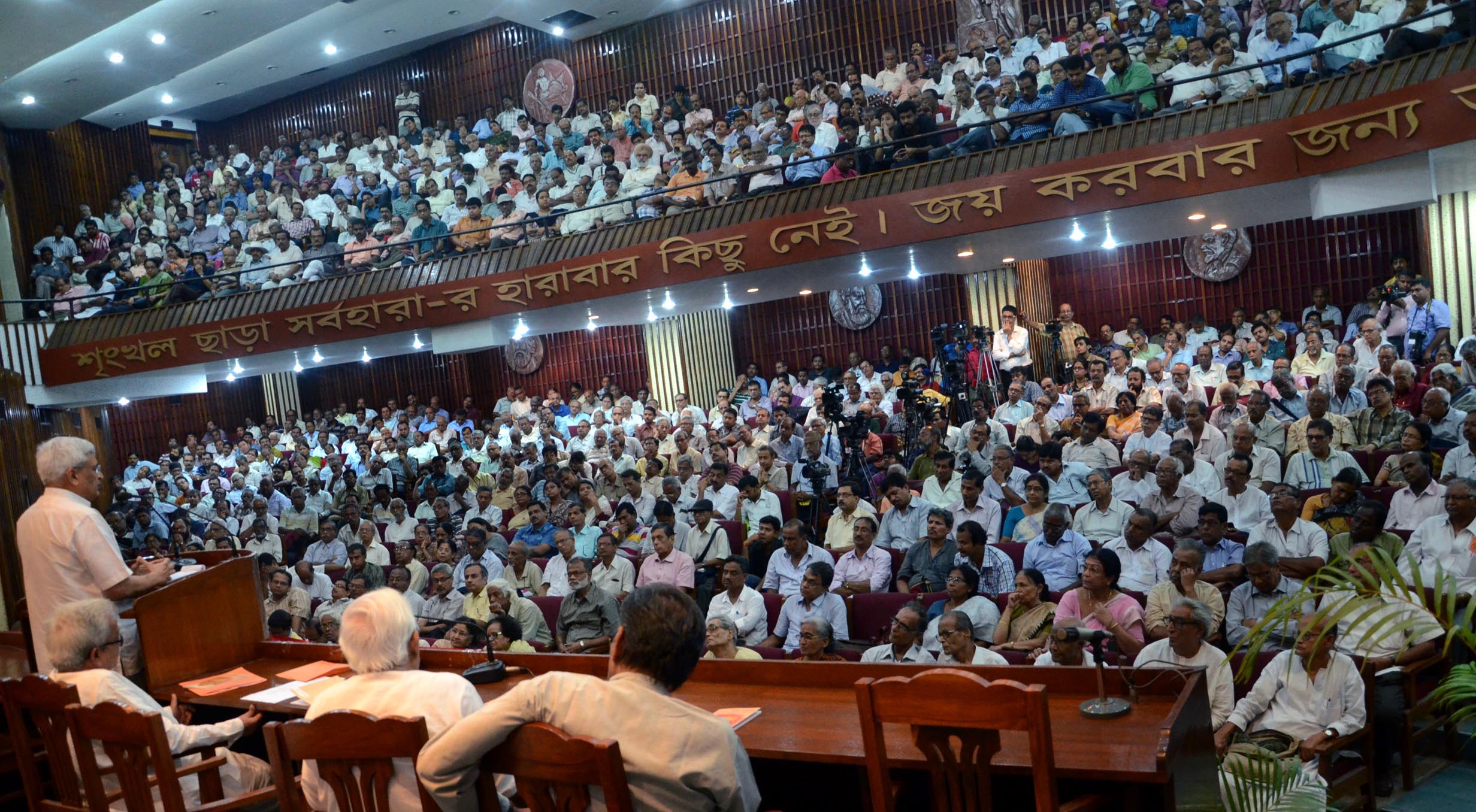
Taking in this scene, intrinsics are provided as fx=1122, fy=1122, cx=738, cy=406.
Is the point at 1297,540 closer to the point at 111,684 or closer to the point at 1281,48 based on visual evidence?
the point at 1281,48

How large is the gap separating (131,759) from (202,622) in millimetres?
1305

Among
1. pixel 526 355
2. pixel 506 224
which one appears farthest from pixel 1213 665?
pixel 526 355

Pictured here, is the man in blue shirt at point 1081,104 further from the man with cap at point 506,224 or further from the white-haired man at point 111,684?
the white-haired man at point 111,684

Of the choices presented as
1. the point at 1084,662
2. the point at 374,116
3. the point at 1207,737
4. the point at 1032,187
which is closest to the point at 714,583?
the point at 1084,662

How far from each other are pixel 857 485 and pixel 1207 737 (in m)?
4.35

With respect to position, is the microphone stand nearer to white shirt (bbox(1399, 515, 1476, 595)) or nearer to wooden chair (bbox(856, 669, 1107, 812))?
wooden chair (bbox(856, 669, 1107, 812))

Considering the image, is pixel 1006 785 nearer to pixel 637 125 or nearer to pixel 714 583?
pixel 714 583

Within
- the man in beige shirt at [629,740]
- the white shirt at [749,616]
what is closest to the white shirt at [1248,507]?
the white shirt at [749,616]

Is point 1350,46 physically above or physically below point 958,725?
above

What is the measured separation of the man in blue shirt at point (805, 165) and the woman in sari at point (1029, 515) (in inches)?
152

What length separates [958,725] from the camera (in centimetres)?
208

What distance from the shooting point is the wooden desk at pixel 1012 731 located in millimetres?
2250

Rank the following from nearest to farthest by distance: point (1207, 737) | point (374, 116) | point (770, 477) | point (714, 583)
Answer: point (1207, 737) → point (714, 583) → point (770, 477) → point (374, 116)

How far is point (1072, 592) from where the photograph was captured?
4547 mm
